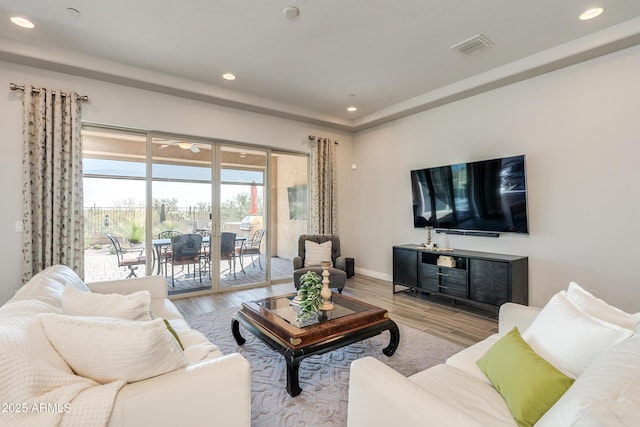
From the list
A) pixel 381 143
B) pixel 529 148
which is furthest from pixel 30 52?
pixel 529 148

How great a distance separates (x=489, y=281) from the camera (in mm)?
3746

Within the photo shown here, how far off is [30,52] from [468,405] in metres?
5.13

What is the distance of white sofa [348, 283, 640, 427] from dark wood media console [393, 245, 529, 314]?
1.89 m

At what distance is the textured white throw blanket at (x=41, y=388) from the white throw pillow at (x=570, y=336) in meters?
1.87

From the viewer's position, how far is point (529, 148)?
3.89 meters

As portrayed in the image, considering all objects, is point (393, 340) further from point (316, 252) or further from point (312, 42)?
point (312, 42)

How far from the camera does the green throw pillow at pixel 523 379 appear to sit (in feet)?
3.96

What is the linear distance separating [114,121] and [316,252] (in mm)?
3426

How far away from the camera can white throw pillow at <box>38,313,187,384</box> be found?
3.95 ft

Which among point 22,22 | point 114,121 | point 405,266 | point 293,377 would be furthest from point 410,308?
point 22,22

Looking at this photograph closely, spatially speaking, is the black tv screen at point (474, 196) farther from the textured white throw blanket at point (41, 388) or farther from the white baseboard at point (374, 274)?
the textured white throw blanket at point (41, 388)

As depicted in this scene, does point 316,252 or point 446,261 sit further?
point 316,252

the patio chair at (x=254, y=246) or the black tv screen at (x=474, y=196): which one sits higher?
the black tv screen at (x=474, y=196)

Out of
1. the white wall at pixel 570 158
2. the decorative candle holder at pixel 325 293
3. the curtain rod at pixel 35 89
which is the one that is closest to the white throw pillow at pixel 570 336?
the decorative candle holder at pixel 325 293
